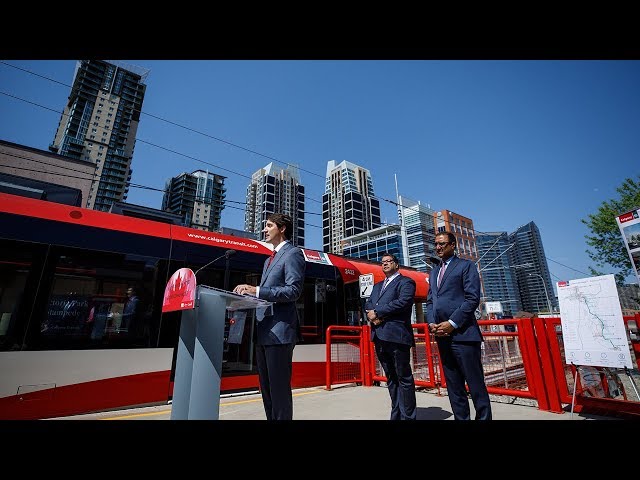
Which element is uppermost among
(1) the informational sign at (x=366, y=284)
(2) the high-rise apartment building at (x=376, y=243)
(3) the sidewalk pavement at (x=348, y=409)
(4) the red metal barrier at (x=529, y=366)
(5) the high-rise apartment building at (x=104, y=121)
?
(5) the high-rise apartment building at (x=104, y=121)

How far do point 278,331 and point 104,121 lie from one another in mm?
90213

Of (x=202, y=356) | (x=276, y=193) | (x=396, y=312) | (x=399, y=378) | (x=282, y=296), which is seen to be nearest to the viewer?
(x=202, y=356)

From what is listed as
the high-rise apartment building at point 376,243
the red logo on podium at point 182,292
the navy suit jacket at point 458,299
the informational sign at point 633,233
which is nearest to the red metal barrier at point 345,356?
the navy suit jacket at point 458,299

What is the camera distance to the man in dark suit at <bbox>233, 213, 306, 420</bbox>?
2.08m

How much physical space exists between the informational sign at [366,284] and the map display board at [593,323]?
4106mm

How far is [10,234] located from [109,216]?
1.24 metres

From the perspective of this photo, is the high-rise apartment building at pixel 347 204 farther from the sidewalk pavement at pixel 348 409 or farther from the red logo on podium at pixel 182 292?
the red logo on podium at pixel 182 292

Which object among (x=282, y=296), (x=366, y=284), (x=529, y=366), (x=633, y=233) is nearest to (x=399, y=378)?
(x=282, y=296)

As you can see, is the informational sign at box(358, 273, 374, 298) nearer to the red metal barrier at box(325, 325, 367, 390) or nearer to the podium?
the red metal barrier at box(325, 325, 367, 390)

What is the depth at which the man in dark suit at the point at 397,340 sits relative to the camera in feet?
10.7

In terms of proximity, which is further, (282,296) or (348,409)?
(348,409)

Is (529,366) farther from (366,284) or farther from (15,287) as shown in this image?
(15,287)

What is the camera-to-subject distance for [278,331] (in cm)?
215
